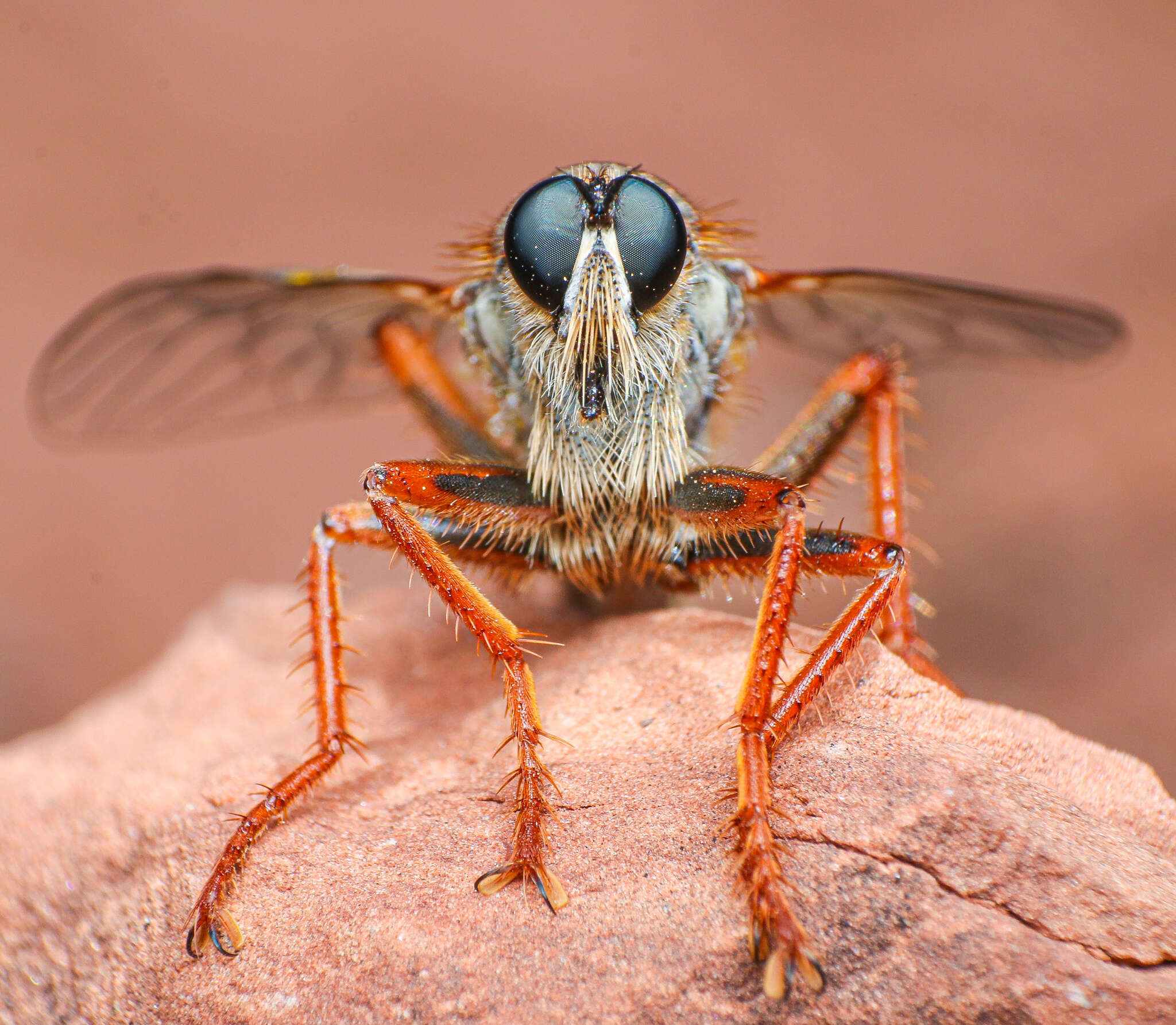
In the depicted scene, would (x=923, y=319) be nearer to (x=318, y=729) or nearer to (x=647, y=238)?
(x=647, y=238)

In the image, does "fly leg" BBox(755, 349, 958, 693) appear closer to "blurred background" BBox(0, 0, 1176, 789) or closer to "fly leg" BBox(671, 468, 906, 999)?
"fly leg" BBox(671, 468, 906, 999)

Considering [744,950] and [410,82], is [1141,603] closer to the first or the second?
[744,950]

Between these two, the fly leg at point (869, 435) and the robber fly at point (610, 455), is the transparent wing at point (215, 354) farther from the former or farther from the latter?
the fly leg at point (869, 435)

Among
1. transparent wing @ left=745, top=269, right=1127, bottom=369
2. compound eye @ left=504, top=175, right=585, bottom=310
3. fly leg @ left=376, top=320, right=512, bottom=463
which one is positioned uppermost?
compound eye @ left=504, top=175, right=585, bottom=310

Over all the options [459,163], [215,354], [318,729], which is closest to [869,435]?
[318,729]

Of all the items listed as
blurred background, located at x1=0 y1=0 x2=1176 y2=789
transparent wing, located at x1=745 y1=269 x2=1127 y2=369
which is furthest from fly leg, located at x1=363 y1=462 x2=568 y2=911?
blurred background, located at x1=0 y1=0 x2=1176 y2=789

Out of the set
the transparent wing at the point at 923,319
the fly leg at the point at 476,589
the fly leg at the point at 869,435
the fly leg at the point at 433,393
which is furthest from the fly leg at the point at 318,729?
the transparent wing at the point at 923,319

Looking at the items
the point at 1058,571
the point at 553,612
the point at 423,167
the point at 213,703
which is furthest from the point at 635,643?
the point at 423,167
